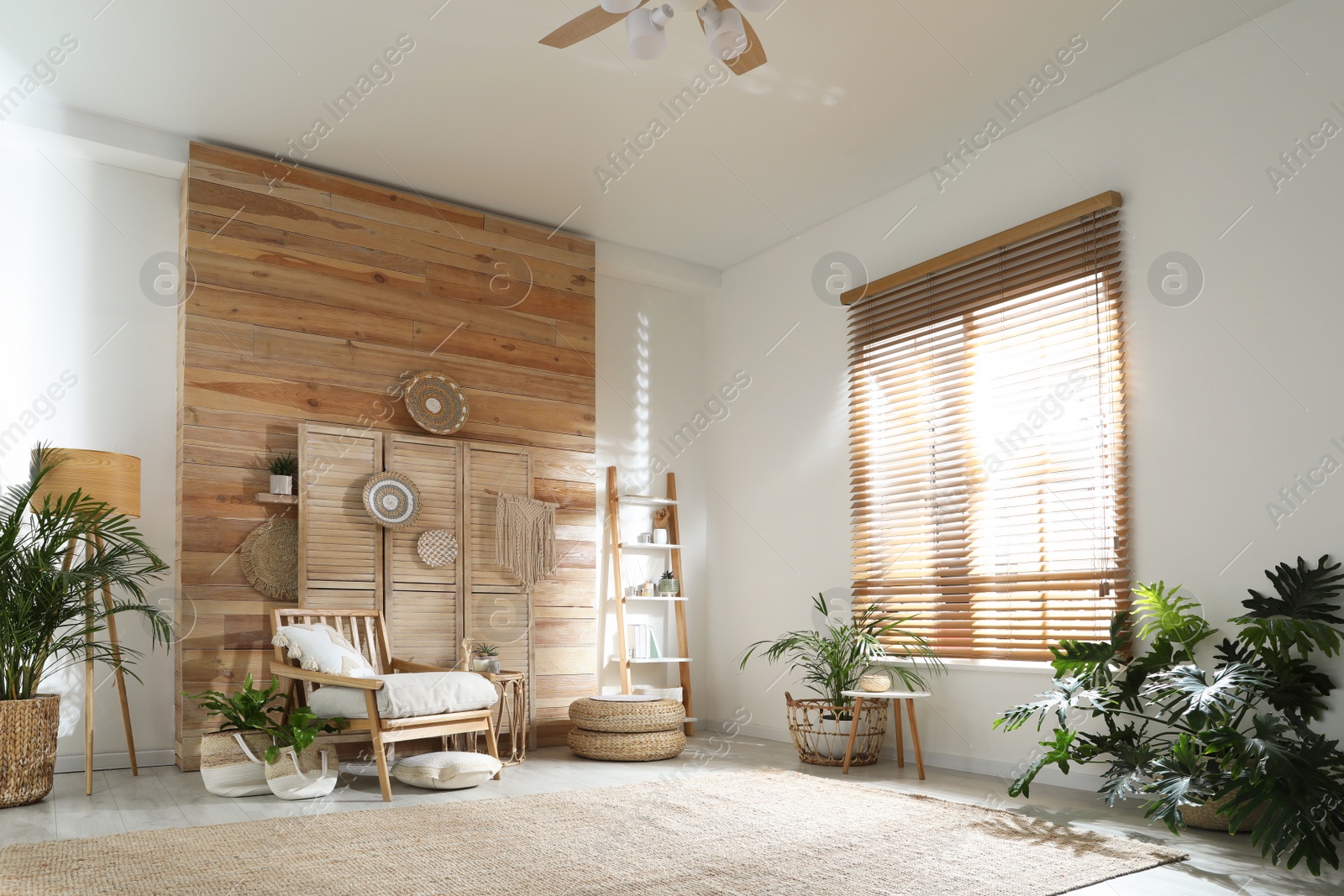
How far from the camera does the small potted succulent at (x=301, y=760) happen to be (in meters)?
3.94

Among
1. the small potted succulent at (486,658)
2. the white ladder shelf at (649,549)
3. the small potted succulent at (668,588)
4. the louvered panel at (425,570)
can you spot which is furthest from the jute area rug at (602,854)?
the small potted succulent at (668,588)

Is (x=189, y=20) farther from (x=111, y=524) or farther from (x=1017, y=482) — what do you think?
(x=1017, y=482)

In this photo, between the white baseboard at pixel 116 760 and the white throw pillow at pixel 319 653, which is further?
the white baseboard at pixel 116 760

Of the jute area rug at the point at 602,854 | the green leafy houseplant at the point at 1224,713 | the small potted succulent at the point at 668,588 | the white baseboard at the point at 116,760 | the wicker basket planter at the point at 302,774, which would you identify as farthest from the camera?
the small potted succulent at the point at 668,588

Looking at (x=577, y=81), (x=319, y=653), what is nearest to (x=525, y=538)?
(x=319, y=653)

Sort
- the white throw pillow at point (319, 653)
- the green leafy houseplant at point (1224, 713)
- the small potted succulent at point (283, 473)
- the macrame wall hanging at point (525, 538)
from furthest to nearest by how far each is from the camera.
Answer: the macrame wall hanging at point (525, 538) → the small potted succulent at point (283, 473) → the white throw pillow at point (319, 653) → the green leafy houseplant at point (1224, 713)

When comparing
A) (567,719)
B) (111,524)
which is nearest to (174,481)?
(111,524)

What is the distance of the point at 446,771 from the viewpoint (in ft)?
13.7

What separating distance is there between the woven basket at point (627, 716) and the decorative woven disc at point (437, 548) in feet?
3.64

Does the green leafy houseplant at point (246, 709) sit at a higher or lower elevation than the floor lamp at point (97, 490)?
lower

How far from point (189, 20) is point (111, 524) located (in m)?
2.18

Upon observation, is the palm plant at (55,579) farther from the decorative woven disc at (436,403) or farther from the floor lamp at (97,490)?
the decorative woven disc at (436,403)

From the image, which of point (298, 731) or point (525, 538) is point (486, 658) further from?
point (298, 731)

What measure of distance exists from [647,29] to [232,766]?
3372 mm
